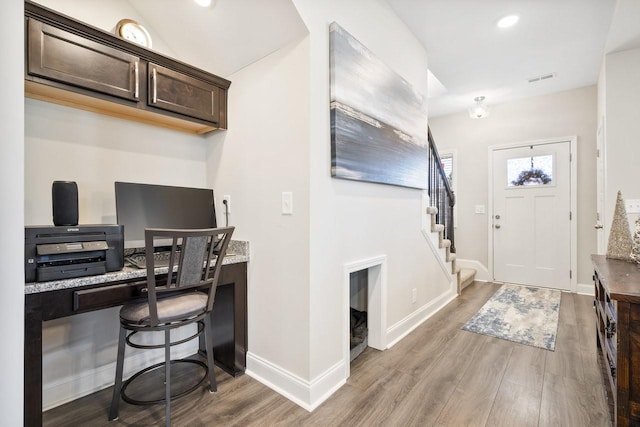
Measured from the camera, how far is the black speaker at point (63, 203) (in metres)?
1.45

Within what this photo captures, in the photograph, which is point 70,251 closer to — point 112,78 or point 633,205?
point 112,78

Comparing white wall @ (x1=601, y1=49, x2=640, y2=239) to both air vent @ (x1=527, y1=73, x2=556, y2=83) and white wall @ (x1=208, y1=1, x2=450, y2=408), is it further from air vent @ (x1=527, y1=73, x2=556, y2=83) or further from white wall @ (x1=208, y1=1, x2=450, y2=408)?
white wall @ (x1=208, y1=1, x2=450, y2=408)

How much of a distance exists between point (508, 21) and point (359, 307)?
114 inches

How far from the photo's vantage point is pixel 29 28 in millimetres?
1425

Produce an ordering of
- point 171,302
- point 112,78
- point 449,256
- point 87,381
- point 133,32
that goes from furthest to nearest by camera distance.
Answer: point 449,256 → point 133,32 → point 87,381 → point 112,78 → point 171,302

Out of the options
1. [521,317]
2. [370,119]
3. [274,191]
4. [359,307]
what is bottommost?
[521,317]

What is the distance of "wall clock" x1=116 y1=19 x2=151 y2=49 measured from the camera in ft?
6.11

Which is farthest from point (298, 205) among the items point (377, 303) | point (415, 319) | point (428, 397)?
point (415, 319)

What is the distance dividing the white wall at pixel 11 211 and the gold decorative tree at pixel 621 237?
129 inches

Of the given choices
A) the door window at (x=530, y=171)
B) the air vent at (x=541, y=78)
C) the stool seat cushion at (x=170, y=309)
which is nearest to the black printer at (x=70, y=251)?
the stool seat cushion at (x=170, y=309)

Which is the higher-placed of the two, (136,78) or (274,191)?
(136,78)

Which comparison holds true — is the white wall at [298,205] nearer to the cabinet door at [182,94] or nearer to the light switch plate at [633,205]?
the cabinet door at [182,94]

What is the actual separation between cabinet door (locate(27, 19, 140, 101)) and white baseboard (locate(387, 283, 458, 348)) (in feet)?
8.50

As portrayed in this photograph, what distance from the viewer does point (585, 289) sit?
3.91m
